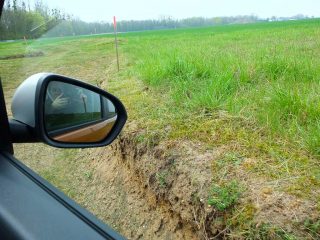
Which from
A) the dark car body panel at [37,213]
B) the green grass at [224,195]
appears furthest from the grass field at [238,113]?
the dark car body panel at [37,213]

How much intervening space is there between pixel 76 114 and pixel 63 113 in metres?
0.10

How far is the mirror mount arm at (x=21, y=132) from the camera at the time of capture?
1.18 metres

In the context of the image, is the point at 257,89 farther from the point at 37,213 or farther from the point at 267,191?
the point at 37,213

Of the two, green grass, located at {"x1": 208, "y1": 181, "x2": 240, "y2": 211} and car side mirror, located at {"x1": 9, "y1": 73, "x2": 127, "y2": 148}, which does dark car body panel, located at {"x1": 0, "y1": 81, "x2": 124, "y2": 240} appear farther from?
green grass, located at {"x1": 208, "y1": 181, "x2": 240, "y2": 211}

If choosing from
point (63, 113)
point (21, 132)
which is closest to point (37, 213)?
point (21, 132)

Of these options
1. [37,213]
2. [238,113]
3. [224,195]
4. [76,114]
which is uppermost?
[76,114]

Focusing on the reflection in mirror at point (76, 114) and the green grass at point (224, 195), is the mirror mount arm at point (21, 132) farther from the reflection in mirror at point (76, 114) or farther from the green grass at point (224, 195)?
the green grass at point (224, 195)

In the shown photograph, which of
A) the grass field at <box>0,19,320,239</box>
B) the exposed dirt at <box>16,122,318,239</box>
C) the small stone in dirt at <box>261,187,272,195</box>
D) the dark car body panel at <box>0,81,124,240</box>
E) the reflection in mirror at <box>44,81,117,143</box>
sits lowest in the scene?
the exposed dirt at <box>16,122,318,239</box>

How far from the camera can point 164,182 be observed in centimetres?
287

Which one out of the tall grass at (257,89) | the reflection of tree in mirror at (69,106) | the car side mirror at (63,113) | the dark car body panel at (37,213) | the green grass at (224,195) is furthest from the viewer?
the tall grass at (257,89)

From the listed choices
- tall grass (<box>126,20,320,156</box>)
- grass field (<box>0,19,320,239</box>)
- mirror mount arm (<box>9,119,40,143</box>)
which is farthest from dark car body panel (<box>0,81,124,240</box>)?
tall grass (<box>126,20,320,156</box>)

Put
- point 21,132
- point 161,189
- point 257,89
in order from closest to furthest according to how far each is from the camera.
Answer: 1. point 21,132
2. point 161,189
3. point 257,89

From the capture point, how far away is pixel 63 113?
56.7 inches

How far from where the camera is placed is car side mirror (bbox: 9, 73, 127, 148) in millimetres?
1155
